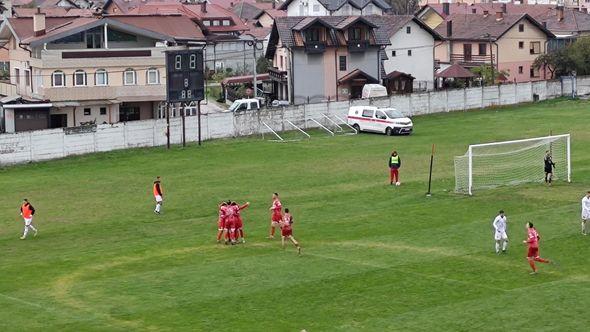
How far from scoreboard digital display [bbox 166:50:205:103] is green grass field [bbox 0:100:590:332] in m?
5.69

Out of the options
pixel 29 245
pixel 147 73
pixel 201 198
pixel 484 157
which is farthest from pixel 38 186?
pixel 147 73

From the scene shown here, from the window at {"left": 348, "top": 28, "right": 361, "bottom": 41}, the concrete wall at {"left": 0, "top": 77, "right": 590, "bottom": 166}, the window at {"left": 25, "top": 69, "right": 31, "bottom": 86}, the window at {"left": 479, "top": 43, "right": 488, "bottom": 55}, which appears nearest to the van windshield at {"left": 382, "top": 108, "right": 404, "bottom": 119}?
the concrete wall at {"left": 0, "top": 77, "right": 590, "bottom": 166}

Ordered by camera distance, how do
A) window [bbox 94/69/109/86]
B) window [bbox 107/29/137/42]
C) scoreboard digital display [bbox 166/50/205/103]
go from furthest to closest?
window [bbox 107/29/137/42] < window [bbox 94/69/109/86] < scoreboard digital display [bbox 166/50/205/103]

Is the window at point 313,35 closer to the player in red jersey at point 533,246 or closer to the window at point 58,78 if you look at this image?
the window at point 58,78

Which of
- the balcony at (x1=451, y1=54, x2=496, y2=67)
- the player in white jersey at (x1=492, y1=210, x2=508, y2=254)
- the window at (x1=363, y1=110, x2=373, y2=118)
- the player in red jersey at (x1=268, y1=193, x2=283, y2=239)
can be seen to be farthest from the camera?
the balcony at (x1=451, y1=54, x2=496, y2=67)

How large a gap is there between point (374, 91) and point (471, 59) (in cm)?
2309

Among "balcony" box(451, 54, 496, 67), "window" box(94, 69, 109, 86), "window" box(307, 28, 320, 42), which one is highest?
"window" box(307, 28, 320, 42)

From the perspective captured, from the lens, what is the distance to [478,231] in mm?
40594

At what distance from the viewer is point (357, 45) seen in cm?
9112

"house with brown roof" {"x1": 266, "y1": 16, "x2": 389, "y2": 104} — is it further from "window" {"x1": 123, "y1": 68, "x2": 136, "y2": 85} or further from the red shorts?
the red shorts

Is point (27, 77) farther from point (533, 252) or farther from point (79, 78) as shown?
point (533, 252)

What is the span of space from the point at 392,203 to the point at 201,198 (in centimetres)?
827

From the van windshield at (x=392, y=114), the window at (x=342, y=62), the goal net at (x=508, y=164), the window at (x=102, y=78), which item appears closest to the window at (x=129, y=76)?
the window at (x=102, y=78)

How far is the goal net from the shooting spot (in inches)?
1989
